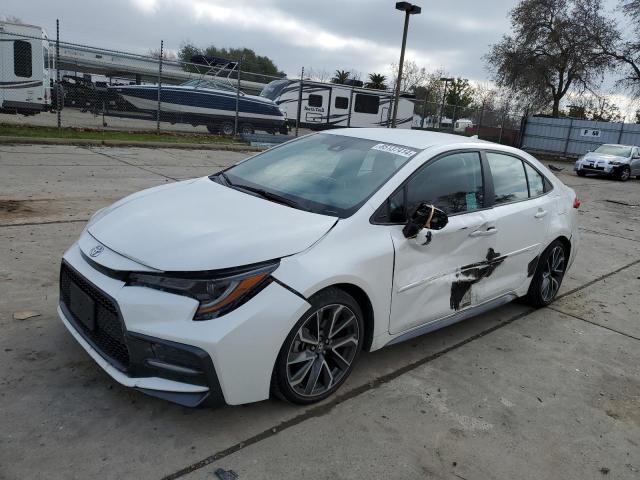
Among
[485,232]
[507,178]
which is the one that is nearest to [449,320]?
[485,232]

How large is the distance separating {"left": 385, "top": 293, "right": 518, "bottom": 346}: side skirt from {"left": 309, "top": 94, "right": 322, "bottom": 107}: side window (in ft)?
72.8

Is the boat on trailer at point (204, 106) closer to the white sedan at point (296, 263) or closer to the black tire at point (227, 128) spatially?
the black tire at point (227, 128)

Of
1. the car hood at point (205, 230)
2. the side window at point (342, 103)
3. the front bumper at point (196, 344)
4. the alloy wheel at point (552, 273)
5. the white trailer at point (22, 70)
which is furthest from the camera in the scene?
the side window at point (342, 103)

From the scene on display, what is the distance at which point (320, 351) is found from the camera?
9.84ft

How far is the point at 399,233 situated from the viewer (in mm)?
3283

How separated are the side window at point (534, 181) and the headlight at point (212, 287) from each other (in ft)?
9.78

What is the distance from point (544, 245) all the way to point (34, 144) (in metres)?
11.4

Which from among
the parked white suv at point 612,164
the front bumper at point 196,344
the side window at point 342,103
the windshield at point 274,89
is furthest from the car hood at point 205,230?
the side window at point 342,103

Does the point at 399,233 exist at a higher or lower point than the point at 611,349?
higher

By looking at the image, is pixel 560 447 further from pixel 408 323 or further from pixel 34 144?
pixel 34 144

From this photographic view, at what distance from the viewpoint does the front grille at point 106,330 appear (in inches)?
106

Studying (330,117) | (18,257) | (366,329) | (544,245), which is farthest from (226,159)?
A: (330,117)

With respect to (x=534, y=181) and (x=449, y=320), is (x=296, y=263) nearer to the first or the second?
(x=449, y=320)

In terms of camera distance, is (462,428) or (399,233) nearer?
(462,428)
